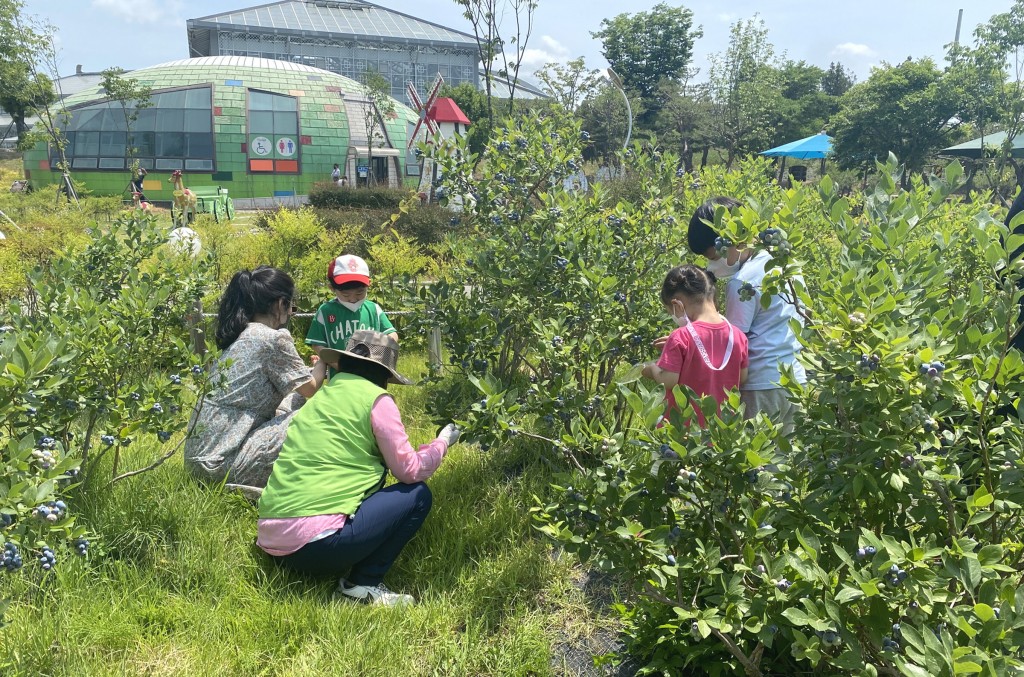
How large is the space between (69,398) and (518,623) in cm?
178

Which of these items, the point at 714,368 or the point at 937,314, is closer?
the point at 937,314

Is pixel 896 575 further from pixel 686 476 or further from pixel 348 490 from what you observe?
pixel 348 490

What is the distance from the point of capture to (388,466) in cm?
266

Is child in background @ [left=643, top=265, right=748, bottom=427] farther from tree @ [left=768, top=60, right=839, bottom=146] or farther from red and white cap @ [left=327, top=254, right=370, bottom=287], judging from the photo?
tree @ [left=768, top=60, right=839, bottom=146]

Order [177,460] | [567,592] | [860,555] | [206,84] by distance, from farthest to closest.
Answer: [206,84]
[177,460]
[567,592]
[860,555]

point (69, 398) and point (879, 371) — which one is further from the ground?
point (879, 371)

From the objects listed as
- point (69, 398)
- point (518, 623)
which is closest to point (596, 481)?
point (518, 623)

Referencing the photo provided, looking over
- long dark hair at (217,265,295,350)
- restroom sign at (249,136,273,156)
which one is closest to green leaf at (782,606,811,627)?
long dark hair at (217,265,295,350)

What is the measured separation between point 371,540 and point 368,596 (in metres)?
0.21

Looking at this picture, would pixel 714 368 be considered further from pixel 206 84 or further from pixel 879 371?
pixel 206 84

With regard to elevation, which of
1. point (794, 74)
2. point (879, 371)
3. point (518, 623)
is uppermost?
point (794, 74)

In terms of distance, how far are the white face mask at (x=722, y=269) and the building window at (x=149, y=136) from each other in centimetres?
2651

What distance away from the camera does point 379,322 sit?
407 cm

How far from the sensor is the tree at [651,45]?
1815 inches
